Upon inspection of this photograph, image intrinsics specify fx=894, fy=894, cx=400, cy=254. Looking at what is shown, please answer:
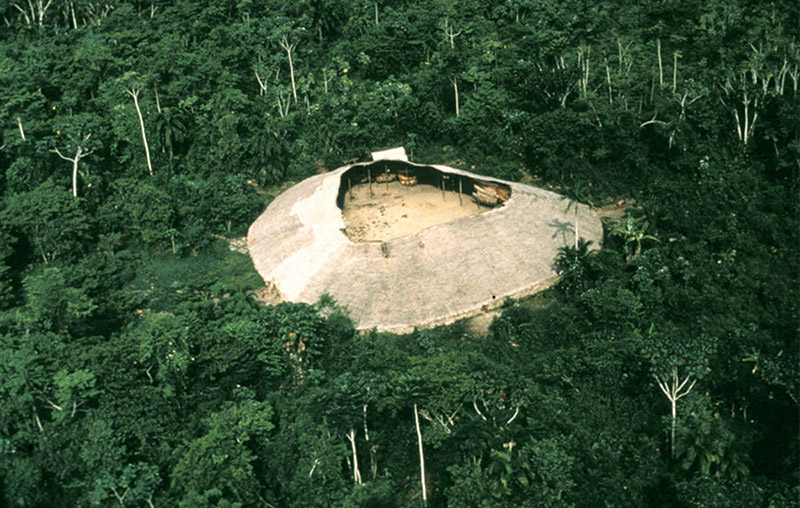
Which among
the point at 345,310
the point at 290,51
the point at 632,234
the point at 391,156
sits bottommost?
the point at 345,310

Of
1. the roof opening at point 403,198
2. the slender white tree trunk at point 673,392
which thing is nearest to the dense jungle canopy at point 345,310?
the slender white tree trunk at point 673,392

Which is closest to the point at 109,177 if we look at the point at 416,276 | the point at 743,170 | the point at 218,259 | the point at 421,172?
the point at 218,259

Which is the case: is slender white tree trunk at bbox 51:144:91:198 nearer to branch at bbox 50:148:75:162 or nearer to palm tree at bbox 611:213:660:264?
branch at bbox 50:148:75:162

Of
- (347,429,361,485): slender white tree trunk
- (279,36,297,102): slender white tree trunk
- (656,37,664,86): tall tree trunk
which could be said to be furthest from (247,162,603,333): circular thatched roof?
(279,36,297,102): slender white tree trunk

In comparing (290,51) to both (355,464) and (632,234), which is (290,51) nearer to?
(632,234)

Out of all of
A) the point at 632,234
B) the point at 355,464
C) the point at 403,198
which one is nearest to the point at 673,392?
the point at 632,234

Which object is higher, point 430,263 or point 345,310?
point 430,263

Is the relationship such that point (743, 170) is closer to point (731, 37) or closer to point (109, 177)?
point (731, 37)

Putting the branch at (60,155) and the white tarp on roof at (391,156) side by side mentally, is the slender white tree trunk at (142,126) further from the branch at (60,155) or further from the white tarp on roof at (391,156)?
the white tarp on roof at (391,156)
